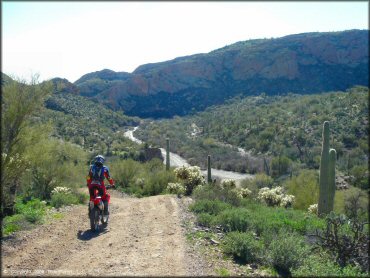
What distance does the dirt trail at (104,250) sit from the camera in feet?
20.0

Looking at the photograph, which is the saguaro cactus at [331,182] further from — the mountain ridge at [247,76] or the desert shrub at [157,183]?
the mountain ridge at [247,76]

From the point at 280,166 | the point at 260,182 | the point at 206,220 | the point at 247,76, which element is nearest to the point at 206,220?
the point at 206,220

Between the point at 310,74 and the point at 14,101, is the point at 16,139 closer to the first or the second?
the point at 14,101

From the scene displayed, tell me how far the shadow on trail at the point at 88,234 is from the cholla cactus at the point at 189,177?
749cm

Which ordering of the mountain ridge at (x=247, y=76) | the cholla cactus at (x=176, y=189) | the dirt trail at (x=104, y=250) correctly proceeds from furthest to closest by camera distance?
the mountain ridge at (x=247, y=76) < the cholla cactus at (x=176, y=189) < the dirt trail at (x=104, y=250)

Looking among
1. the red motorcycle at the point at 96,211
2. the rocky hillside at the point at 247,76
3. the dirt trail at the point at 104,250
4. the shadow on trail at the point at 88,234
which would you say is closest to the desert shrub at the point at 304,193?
the dirt trail at the point at 104,250

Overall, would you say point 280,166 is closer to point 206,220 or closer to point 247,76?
point 206,220

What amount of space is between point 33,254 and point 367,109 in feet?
129

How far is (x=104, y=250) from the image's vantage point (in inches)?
285

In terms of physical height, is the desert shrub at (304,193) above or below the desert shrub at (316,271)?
below

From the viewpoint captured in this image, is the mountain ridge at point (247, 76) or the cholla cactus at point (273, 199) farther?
the mountain ridge at point (247, 76)

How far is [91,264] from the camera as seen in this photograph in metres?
6.35

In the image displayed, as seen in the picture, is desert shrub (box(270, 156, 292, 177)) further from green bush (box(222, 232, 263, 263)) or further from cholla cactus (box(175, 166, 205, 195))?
green bush (box(222, 232, 263, 263))

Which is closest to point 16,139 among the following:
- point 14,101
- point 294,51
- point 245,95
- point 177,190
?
point 14,101
